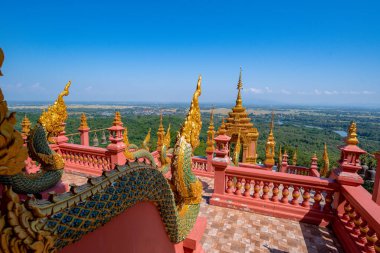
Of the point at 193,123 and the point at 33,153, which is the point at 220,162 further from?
the point at 33,153

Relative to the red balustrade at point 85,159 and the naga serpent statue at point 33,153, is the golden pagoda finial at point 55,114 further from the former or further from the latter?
the red balustrade at point 85,159

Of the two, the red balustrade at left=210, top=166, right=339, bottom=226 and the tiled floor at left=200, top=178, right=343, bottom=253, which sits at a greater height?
the red balustrade at left=210, top=166, right=339, bottom=226

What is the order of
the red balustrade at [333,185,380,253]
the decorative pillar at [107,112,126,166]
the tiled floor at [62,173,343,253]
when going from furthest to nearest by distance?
the decorative pillar at [107,112,126,166], the tiled floor at [62,173,343,253], the red balustrade at [333,185,380,253]

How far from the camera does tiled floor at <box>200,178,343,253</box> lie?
3.91m

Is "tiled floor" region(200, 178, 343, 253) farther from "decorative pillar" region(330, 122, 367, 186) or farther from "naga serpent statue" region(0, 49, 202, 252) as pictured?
"naga serpent statue" region(0, 49, 202, 252)

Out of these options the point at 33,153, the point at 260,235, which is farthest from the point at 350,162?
the point at 33,153

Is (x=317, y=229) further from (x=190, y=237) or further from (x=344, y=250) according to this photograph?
(x=190, y=237)

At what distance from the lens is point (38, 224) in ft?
3.16

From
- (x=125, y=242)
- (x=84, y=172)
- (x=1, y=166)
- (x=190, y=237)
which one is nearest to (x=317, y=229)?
(x=190, y=237)

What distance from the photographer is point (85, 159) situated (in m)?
8.10

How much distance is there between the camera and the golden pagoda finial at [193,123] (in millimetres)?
3422

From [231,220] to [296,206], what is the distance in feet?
5.34

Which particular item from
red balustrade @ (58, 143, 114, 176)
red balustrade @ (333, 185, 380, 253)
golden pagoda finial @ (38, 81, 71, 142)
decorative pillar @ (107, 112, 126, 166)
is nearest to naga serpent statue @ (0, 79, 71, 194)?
golden pagoda finial @ (38, 81, 71, 142)

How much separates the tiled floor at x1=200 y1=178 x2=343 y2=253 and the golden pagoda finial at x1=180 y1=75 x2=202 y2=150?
208 cm
